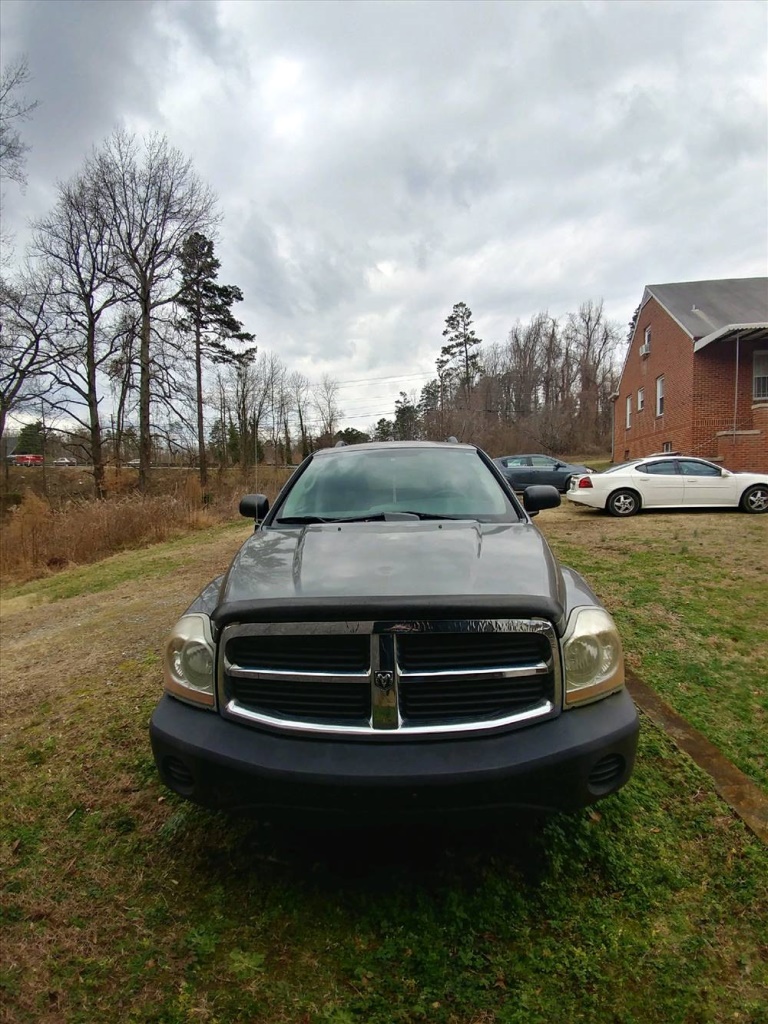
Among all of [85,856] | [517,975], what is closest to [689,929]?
[517,975]

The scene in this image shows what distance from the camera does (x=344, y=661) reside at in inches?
70.6

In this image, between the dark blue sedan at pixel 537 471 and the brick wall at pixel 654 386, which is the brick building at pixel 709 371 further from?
the dark blue sedan at pixel 537 471

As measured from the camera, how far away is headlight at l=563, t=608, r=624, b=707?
1832 mm

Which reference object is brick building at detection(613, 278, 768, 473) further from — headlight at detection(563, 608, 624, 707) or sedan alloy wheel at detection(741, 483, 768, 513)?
headlight at detection(563, 608, 624, 707)

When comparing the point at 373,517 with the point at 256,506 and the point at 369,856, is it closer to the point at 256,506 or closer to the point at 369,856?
the point at 256,506

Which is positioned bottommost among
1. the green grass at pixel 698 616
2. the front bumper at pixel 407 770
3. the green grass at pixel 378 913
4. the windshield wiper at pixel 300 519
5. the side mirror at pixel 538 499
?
the green grass at pixel 378 913

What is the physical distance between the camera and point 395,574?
1.97 m

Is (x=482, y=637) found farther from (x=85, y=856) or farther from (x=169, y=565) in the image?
(x=169, y=565)

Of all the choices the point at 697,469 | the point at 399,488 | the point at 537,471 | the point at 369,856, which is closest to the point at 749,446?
the point at 537,471

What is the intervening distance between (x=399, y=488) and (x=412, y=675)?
65.5 inches

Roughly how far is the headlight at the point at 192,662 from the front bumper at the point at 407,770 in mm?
143

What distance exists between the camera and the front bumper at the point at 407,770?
63.6 inches

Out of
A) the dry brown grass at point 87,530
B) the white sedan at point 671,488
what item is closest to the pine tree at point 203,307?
the dry brown grass at point 87,530

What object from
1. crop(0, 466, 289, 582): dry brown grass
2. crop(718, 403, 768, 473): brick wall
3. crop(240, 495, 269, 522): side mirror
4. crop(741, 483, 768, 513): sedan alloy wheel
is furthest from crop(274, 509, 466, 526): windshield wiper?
crop(718, 403, 768, 473): brick wall
